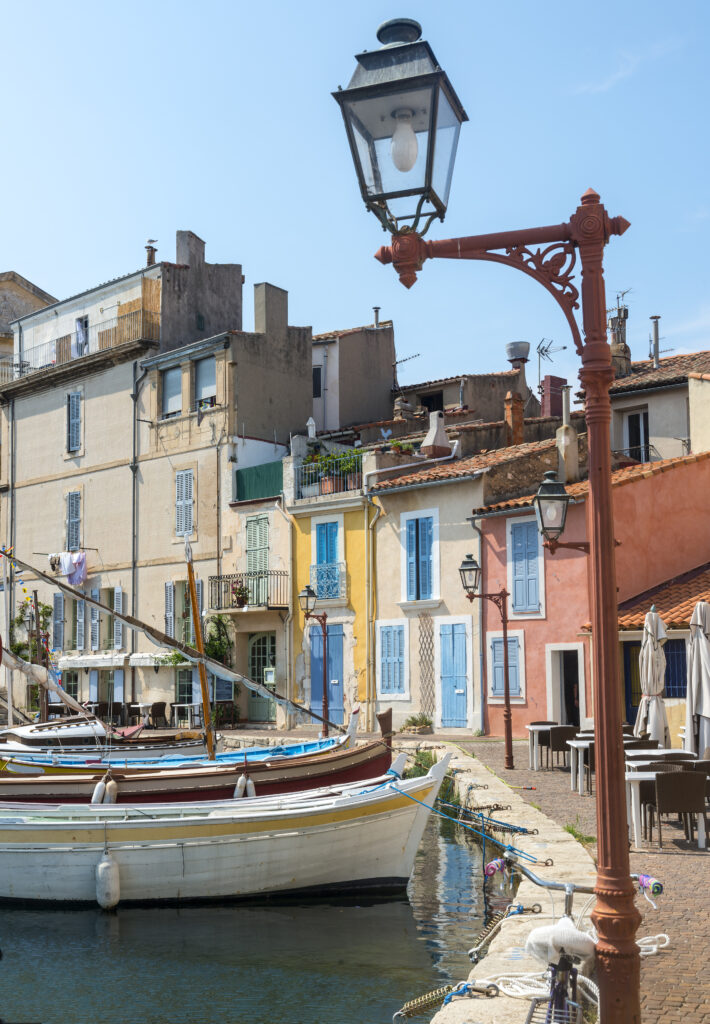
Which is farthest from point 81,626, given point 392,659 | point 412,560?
point 412,560

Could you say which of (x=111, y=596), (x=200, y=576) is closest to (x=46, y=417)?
(x=111, y=596)

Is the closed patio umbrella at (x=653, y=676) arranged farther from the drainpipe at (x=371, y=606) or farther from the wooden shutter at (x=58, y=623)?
the wooden shutter at (x=58, y=623)

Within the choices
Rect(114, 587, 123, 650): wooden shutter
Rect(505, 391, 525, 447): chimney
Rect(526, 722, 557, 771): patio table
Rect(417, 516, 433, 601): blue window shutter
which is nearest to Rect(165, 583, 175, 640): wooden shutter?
Rect(114, 587, 123, 650): wooden shutter

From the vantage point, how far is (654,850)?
10.9 m

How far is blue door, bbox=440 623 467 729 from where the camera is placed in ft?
83.6

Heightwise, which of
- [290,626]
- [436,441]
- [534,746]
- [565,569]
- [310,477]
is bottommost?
[534,746]

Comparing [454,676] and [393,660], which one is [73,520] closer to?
[393,660]

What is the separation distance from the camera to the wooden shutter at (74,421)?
123 ft

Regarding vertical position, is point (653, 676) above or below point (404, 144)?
below

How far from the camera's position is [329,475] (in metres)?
29.7

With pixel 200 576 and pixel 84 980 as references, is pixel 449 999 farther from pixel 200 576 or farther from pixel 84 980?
pixel 200 576

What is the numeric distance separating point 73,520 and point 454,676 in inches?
667

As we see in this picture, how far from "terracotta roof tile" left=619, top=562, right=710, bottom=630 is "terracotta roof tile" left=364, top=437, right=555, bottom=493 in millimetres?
4723

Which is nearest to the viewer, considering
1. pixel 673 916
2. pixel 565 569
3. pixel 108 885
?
pixel 673 916
